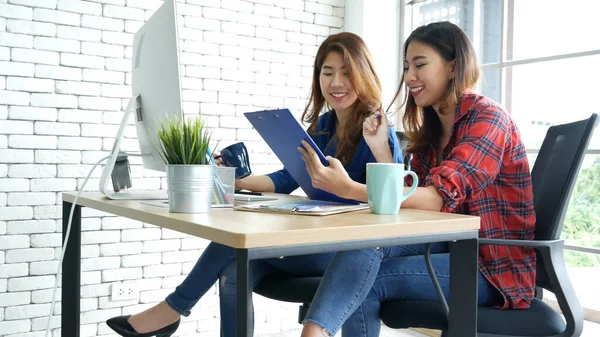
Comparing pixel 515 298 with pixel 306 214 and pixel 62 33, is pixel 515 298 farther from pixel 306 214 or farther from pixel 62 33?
pixel 62 33

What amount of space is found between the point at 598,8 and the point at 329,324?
6.58 ft

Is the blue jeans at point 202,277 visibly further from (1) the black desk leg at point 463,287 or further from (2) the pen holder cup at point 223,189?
(1) the black desk leg at point 463,287

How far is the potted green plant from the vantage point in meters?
1.21

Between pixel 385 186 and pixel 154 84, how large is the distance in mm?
649

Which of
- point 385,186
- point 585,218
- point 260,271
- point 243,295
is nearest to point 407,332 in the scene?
point 585,218

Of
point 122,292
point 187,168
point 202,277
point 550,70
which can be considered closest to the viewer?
point 187,168

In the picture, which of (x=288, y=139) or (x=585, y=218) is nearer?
(x=288, y=139)

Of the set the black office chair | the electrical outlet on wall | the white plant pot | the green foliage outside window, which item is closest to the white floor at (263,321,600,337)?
the green foliage outside window

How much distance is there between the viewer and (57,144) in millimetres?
2750

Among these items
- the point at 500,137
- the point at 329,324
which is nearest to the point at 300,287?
the point at 329,324

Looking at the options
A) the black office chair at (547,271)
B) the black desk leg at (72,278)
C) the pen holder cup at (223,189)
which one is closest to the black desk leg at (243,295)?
the pen holder cup at (223,189)

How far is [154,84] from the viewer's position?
4.98 ft

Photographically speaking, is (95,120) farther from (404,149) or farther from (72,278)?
(404,149)

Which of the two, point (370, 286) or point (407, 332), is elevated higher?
point (370, 286)
